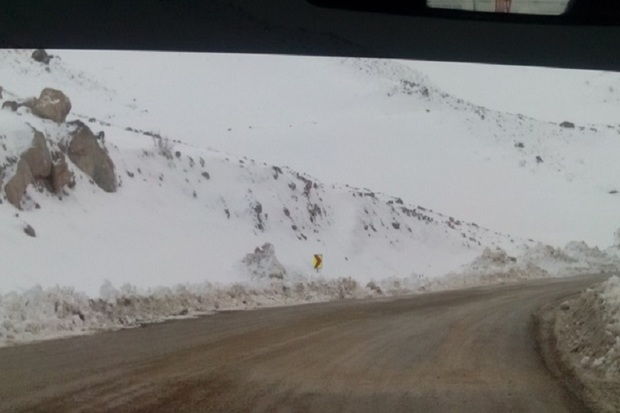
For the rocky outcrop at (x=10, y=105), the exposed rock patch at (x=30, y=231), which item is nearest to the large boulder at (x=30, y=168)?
the exposed rock patch at (x=30, y=231)

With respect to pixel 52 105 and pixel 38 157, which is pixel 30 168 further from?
pixel 52 105

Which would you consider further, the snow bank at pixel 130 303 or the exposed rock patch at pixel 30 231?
the snow bank at pixel 130 303

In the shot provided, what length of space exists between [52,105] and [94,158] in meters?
2.14

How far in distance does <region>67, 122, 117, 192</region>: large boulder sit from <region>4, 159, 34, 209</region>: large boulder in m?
0.84

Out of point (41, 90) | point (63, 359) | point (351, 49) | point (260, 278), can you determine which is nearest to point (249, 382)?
point (63, 359)

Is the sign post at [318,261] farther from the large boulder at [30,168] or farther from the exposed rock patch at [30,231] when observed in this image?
the large boulder at [30,168]

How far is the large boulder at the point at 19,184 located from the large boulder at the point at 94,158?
844 millimetres

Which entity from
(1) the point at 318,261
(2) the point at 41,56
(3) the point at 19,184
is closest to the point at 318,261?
(1) the point at 318,261

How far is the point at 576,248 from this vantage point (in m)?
9.96

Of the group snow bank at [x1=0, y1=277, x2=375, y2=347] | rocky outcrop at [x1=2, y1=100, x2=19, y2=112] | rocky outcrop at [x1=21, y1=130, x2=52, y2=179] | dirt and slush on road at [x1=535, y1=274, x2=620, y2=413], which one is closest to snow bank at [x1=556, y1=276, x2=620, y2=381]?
dirt and slush on road at [x1=535, y1=274, x2=620, y2=413]

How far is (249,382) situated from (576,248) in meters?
4.59

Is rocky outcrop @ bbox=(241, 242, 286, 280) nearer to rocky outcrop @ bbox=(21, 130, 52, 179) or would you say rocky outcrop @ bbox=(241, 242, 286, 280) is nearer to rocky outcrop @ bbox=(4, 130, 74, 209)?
rocky outcrop @ bbox=(4, 130, 74, 209)

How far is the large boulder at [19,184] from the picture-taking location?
10.7 meters

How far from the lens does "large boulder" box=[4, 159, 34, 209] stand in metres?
10.7
